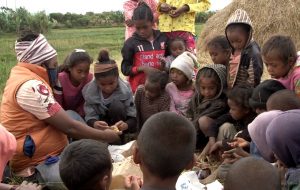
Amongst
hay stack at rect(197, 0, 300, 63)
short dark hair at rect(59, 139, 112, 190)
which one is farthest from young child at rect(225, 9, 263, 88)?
hay stack at rect(197, 0, 300, 63)

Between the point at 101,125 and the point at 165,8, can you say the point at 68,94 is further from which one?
the point at 165,8

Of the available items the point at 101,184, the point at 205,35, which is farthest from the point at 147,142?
the point at 205,35

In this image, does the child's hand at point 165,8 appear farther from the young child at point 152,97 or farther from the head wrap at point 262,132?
the head wrap at point 262,132

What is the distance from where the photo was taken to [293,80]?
3803mm

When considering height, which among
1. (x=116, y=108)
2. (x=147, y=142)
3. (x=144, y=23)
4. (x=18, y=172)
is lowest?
(x=18, y=172)

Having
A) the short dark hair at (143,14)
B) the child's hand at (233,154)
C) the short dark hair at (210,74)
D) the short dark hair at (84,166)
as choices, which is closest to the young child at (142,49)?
the short dark hair at (143,14)

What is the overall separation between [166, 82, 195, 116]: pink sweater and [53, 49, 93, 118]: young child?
855 millimetres

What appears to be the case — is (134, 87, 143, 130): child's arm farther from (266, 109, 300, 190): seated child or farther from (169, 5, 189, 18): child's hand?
(266, 109, 300, 190): seated child

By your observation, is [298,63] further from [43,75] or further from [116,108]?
[43,75]

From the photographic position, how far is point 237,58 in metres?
4.38

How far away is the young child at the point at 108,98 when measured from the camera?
4617 millimetres

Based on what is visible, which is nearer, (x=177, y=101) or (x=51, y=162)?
(x=51, y=162)

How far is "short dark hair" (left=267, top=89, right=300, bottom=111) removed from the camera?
3.43m

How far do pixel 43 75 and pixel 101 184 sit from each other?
1.56 meters
